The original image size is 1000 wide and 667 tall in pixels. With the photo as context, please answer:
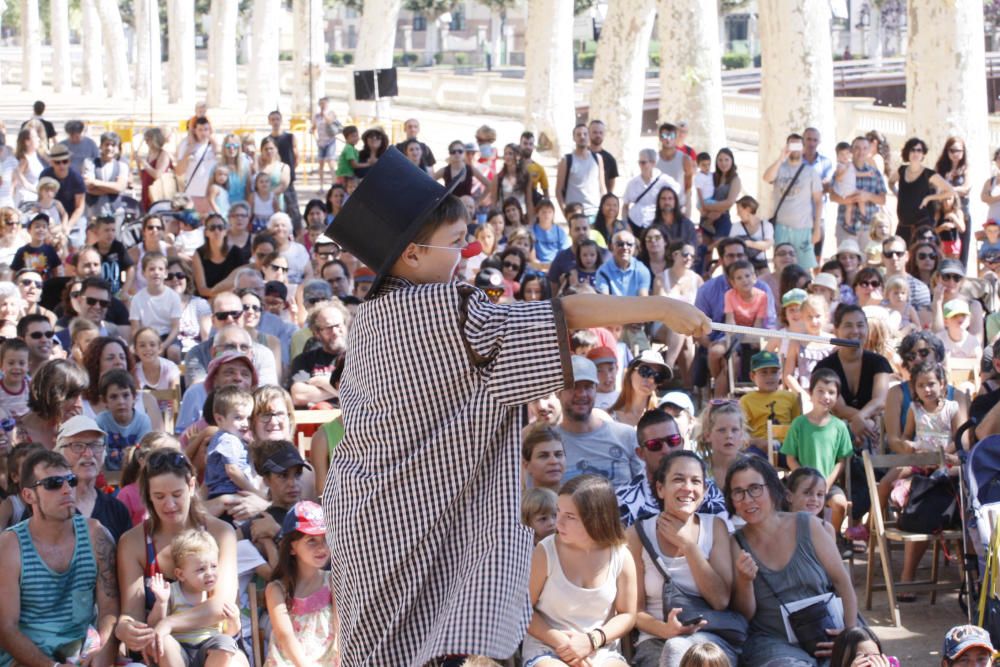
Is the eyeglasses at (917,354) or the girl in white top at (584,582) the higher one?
the eyeglasses at (917,354)

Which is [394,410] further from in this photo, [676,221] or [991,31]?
[991,31]

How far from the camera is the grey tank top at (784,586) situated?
6.80m

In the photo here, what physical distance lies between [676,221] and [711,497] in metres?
8.09

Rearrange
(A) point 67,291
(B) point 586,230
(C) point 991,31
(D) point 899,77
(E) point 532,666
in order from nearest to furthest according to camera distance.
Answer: (E) point 532,666
(A) point 67,291
(B) point 586,230
(D) point 899,77
(C) point 991,31

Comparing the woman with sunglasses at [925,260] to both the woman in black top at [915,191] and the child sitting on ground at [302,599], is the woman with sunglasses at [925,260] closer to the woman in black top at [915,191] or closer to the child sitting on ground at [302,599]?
the woman in black top at [915,191]

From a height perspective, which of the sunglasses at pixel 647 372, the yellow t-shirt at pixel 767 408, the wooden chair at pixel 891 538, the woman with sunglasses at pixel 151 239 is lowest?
the wooden chair at pixel 891 538

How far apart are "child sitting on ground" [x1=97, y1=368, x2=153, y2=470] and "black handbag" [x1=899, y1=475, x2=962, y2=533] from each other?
408 cm

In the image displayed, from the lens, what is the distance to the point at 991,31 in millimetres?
68562

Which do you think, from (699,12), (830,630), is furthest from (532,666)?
(699,12)

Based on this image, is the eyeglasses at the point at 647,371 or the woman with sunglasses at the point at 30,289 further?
the woman with sunglasses at the point at 30,289

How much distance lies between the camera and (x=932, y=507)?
331 inches

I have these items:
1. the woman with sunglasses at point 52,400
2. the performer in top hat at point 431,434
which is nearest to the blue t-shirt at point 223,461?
the woman with sunglasses at point 52,400

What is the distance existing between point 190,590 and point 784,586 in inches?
98.5

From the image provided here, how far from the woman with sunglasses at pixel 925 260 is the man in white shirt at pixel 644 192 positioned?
2973mm
